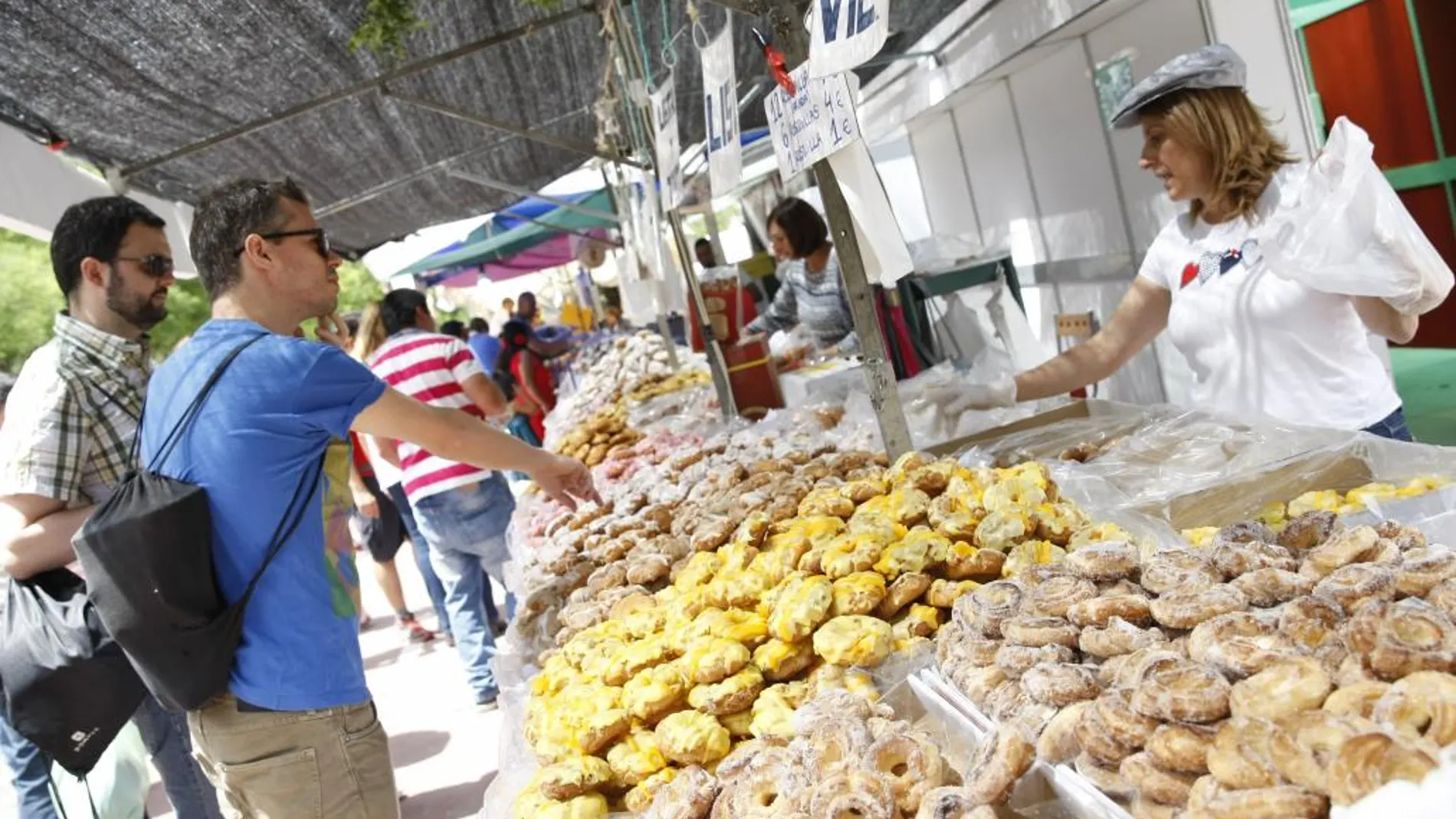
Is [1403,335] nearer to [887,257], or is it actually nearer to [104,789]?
[887,257]

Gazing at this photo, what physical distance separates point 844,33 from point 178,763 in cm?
302

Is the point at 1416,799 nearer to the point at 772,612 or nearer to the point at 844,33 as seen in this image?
the point at 772,612

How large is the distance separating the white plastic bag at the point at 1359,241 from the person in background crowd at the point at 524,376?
25.4 feet

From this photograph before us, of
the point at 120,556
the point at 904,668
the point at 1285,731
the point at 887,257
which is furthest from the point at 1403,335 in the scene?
the point at 120,556

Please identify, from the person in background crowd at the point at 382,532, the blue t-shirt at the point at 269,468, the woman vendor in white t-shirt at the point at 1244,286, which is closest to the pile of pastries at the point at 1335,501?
the woman vendor in white t-shirt at the point at 1244,286

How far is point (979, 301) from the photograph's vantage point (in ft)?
20.8

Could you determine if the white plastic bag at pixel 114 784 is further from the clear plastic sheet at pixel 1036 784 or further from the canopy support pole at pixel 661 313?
the canopy support pole at pixel 661 313

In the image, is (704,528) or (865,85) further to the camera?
(865,85)

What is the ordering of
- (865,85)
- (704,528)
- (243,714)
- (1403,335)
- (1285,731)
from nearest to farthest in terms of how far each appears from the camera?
(1285,731) → (243,714) → (1403,335) → (704,528) → (865,85)

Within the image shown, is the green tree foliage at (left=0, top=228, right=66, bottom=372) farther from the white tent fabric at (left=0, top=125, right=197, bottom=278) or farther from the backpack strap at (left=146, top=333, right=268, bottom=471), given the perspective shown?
the backpack strap at (left=146, top=333, right=268, bottom=471)

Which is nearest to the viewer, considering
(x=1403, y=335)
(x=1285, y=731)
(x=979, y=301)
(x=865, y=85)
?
(x=1285, y=731)

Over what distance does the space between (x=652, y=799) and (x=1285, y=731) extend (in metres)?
0.97

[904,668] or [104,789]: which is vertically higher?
[904,668]

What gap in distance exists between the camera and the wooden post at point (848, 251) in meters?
→ 2.50
